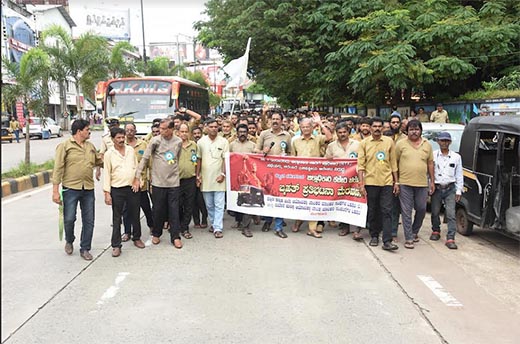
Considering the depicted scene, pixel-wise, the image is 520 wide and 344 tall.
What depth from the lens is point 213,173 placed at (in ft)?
23.6

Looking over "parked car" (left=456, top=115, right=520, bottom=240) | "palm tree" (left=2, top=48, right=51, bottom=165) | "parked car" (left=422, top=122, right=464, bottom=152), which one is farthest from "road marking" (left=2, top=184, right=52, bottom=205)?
"parked car" (left=456, top=115, right=520, bottom=240)

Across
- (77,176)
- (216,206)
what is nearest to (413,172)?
(216,206)

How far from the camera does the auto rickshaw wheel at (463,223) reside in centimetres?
721

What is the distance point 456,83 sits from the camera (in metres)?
19.6

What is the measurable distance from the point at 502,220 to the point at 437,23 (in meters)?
10.7

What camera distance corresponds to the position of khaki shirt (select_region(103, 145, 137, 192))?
6141 mm

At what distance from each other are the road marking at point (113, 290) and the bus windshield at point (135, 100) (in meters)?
11.3

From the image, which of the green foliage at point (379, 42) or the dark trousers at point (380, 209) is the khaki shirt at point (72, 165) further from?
the green foliage at point (379, 42)

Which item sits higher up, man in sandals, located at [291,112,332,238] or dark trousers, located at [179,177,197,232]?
man in sandals, located at [291,112,332,238]

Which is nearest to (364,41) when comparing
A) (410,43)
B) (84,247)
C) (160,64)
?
(410,43)

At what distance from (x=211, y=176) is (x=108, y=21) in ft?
273

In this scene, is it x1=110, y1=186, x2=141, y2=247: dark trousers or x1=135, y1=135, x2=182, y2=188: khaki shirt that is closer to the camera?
x1=110, y1=186, x2=141, y2=247: dark trousers

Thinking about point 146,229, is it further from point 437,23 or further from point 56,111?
point 56,111

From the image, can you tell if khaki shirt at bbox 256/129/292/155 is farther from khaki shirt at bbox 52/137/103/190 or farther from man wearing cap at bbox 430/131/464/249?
khaki shirt at bbox 52/137/103/190
